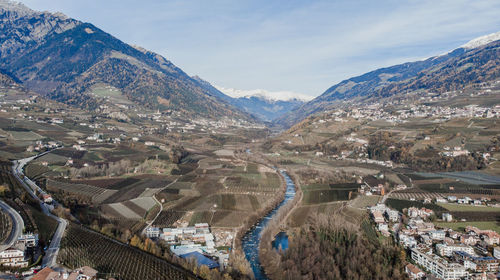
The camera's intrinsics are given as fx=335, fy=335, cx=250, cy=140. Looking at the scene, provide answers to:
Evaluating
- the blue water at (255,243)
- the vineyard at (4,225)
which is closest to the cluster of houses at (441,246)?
the blue water at (255,243)

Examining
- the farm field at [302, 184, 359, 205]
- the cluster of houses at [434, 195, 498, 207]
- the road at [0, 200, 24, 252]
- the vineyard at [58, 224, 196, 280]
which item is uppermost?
the road at [0, 200, 24, 252]

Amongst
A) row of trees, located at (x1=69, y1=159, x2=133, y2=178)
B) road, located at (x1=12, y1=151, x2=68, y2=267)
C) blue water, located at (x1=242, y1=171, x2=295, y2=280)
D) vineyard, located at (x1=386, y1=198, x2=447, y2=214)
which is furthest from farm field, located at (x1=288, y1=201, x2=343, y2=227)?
row of trees, located at (x1=69, y1=159, x2=133, y2=178)

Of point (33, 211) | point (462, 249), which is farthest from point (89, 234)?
point (462, 249)

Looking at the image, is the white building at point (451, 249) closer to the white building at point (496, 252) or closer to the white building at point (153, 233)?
the white building at point (496, 252)

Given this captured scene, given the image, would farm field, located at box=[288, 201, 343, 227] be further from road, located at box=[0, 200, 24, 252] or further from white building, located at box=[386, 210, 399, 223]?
road, located at box=[0, 200, 24, 252]

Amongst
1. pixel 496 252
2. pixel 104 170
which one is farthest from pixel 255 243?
pixel 104 170

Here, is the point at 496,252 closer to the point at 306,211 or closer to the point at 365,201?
the point at 365,201
